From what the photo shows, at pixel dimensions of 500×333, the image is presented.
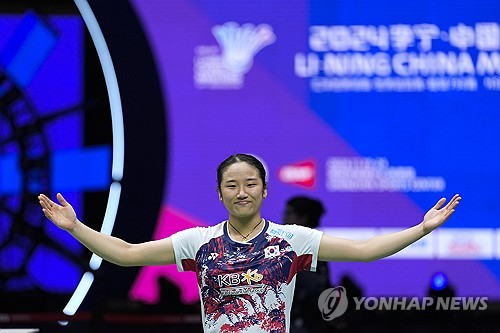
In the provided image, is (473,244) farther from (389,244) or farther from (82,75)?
(82,75)

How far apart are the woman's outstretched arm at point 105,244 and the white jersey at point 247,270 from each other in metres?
0.06

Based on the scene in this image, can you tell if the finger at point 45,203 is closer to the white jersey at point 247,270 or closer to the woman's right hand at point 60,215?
the woman's right hand at point 60,215

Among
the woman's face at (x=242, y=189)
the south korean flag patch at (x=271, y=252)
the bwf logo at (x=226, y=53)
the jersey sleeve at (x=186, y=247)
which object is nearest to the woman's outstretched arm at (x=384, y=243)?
the south korean flag patch at (x=271, y=252)

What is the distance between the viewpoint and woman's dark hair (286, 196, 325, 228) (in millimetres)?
4883

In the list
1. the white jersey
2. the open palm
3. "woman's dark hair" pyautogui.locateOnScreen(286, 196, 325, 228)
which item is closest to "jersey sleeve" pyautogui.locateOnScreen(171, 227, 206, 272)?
the white jersey

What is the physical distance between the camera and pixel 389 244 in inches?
127

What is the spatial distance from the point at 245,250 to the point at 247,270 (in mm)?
71

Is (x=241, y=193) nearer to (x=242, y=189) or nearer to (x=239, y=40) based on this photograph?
(x=242, y=189)

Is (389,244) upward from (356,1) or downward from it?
downward

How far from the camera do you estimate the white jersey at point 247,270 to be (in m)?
3.19

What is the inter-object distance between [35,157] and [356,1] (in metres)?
1.75

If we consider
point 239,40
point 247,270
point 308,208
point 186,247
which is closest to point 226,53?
point 239,40

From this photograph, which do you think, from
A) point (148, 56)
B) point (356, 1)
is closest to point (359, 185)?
point (356, 1)

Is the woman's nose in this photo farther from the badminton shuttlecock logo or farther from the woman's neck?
the badminton shuttlecock logo
